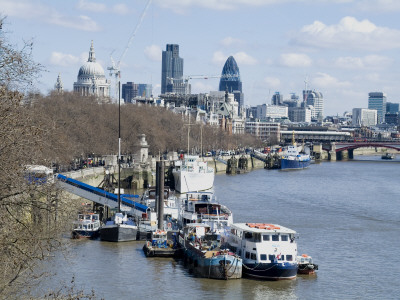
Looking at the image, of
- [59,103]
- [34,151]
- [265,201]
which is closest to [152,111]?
[59,103]

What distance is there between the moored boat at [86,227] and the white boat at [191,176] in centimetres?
2828

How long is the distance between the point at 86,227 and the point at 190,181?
31.3 meters

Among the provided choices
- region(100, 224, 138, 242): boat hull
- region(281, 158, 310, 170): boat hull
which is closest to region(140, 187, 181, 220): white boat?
region(100, 224, 138, 242): boat hull

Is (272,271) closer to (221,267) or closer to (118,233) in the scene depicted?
(221,267)

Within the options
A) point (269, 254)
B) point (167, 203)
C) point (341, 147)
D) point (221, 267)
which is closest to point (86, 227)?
point (167, 203)

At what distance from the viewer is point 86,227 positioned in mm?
43000

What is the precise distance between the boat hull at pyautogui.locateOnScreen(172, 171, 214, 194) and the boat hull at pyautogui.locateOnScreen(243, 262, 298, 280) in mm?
38182

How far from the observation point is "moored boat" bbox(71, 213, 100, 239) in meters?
42.3

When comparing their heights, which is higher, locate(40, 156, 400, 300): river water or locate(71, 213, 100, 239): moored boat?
locate(71, 213, 100, 239): moored boat

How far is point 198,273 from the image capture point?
34.6 m

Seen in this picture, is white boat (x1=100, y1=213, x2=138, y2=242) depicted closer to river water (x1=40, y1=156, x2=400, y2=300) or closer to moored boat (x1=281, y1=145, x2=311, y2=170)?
river water (x1=40, y1=156, x2=400, y2=300)

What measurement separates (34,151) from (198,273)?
19.1m

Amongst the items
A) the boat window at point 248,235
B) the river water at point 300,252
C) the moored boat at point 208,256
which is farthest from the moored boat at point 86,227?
the boat window at point 248,235

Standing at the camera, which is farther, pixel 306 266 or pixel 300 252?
pixel 300 252
